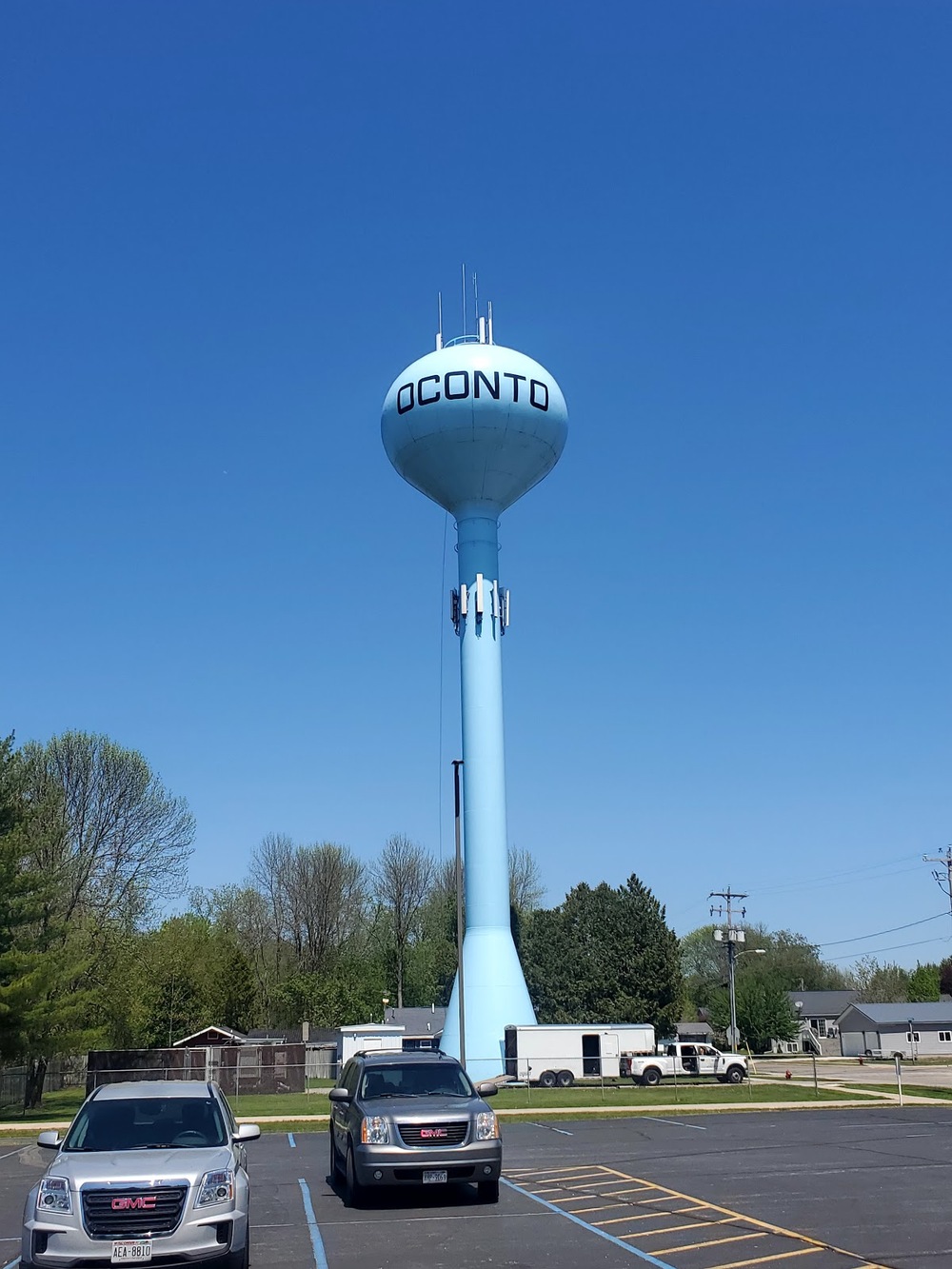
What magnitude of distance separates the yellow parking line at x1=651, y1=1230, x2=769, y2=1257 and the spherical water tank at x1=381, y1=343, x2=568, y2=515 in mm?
36746

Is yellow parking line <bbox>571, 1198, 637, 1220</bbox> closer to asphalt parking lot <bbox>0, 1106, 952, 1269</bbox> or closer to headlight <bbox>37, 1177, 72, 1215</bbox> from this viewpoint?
asphalt parking lot <bbox>0, 1106, 952, 1269</bbox>

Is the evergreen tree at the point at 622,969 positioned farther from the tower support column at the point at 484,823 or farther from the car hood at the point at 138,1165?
the car hood at the point at 138,1165

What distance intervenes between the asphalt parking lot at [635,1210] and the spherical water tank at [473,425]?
29200mm

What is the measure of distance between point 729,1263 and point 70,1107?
129 ft

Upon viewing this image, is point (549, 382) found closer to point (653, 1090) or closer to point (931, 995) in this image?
point (653, 1090)

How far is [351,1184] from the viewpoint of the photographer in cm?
1406

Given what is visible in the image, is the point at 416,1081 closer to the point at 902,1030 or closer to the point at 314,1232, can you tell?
the point at 314,1232

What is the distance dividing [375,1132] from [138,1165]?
4258mm

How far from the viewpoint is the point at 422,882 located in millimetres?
91562

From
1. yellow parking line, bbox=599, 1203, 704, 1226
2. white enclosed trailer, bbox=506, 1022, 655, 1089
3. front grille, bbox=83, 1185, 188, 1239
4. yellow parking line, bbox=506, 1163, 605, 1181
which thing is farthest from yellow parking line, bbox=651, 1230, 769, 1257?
white enclosed trailer, bbox=506, 1022, 655, 1089

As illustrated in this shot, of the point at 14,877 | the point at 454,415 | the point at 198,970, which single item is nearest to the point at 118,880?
the point at 198,970

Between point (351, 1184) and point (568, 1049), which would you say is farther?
point (568, 1049)

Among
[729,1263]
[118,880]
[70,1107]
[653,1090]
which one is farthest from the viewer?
[118,880]

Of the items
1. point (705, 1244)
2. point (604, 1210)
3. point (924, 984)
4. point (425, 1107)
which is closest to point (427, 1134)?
point (425, 1107)
